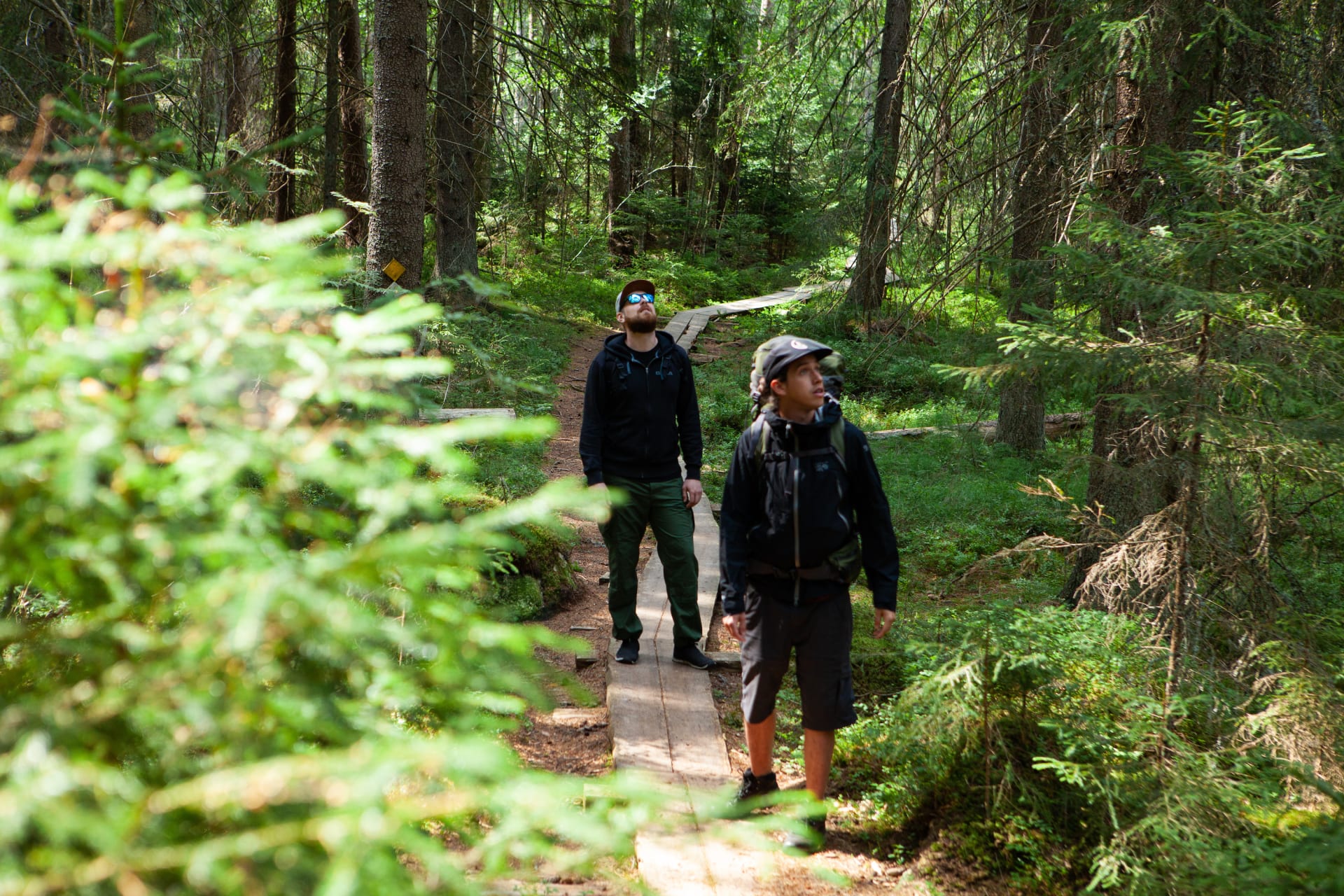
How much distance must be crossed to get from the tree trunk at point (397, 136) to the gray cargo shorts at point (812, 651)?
5220 millimetres

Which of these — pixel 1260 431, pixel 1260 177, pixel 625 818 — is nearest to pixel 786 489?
pixel 1260 431

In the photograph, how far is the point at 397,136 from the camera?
26.4 ft

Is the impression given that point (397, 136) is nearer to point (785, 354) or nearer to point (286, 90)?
point (785, 354)

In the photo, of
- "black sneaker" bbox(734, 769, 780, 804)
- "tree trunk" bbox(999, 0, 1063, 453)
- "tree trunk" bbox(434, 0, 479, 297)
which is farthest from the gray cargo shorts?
"tree trunk" bbox(434, 0, 479, 297)

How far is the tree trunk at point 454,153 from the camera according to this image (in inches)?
460

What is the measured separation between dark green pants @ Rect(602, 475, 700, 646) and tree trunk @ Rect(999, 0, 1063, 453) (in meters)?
2.32

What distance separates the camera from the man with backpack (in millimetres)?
4000

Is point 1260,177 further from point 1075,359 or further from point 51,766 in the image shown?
point 51,766

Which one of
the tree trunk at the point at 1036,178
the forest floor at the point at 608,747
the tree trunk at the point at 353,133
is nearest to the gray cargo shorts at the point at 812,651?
the forest floor at the point at 608,747

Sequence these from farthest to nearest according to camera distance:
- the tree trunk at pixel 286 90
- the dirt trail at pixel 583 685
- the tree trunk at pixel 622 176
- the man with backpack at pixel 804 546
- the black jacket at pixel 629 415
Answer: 1. the tree trunk at pixel 622 176
2. the tree trunk at pixel 286 90
3. the black jacket at pixel 629 415
4. the dirt trail at pixel 583 685
5. the man with backpack at pixel 804 546

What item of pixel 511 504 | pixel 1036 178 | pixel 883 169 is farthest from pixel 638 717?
pixel 883 169

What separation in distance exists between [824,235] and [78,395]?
15.1 meters

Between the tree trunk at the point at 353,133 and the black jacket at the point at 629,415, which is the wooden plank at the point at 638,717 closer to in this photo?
the black jacket at the point at 629,415

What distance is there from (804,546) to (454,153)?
9182 millimetres
